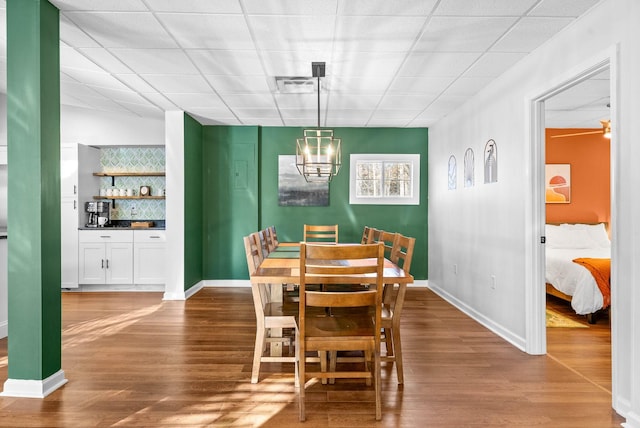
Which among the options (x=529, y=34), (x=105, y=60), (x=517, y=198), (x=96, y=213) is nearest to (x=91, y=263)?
(x=96, y=213)

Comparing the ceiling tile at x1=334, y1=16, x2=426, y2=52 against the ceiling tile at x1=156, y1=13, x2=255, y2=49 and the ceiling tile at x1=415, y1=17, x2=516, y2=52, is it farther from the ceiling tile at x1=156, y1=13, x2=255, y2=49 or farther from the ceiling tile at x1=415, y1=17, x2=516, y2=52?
the ceiling tile at x1=156, y1=13, x2=255, y2=49

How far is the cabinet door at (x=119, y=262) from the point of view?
19.1 ft

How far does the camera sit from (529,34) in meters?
3.03

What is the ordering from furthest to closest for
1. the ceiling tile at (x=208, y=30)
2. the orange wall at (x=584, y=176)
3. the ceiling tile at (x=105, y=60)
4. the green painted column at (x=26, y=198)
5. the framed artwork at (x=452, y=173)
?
the orange wall at (x=584, y=176) → the framed artwork at (x=452, y=173) → the ceiling tile at (x=105, y=60) → the ceiling tile at (x=208, y=30) → the green painted column at (x=26, y=198)

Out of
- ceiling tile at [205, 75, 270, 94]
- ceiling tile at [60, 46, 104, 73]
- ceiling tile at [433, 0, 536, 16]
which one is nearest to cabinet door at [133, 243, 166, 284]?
ceiling tile at [205, 75, 270, 94]

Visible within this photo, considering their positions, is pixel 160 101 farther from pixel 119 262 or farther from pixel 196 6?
pixel 196 6

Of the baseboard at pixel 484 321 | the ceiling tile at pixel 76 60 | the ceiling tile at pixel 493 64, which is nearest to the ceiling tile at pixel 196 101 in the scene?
the ceiling tile at pixel 76 60

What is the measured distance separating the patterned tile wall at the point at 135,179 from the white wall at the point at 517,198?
411 centimetres

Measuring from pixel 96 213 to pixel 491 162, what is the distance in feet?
17.4

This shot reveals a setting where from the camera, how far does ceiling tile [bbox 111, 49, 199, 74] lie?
11.1ft

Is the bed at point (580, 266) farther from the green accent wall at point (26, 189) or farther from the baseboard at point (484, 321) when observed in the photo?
the green accent wall at point (26, 189)

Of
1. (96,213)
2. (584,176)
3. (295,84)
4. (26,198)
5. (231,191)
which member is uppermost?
(295,84)

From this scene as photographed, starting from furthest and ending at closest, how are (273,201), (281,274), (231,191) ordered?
1. (273,201)
2. (231,191)
3. (281,274)

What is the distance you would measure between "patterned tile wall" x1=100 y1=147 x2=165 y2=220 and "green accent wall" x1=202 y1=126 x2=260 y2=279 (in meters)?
0.71
